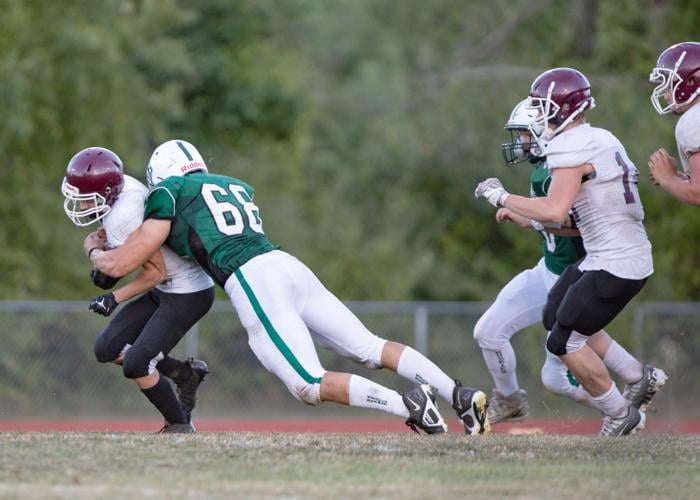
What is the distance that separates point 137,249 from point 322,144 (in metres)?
17.4

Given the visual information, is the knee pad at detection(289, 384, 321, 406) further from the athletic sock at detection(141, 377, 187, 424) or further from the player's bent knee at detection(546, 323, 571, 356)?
the player's bent knee at detection(546, 323, 571, 356)

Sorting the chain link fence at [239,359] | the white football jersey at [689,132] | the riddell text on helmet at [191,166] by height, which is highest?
the white football jersey at [689,132]

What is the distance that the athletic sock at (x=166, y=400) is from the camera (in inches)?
303

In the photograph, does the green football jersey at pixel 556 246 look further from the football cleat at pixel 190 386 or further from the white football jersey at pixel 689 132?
the football cleat at pixel 190 386

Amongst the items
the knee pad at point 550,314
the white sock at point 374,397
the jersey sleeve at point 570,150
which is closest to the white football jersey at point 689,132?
the jersey sleeve at point 570,150

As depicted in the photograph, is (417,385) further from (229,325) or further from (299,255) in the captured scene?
(299,255)

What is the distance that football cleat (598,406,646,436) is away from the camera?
772 cm

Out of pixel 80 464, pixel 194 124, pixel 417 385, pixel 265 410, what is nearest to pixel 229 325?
pixel 265 410

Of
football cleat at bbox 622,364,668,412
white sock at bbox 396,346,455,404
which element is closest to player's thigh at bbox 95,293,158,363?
white sock at bbox 396,346,455,404

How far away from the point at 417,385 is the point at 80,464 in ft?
7.00

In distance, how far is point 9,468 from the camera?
5609mm

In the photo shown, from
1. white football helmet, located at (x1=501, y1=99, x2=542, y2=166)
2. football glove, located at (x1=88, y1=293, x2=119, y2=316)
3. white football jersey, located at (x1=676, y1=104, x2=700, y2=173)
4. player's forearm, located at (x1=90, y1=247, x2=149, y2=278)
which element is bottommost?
football glove, located at (x1=88, y1=293, x2=119, y2=316)

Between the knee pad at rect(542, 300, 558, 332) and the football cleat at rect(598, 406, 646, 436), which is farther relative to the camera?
the football cleat at rect(598, 406, 646, 436)

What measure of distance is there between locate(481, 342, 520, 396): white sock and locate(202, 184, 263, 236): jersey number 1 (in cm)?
201
